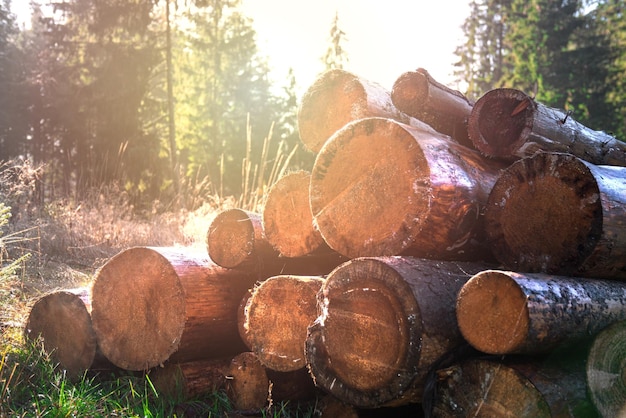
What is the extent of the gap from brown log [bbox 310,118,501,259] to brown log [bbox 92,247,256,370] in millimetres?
830

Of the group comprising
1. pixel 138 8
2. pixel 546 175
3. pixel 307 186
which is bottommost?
pixel 307 186

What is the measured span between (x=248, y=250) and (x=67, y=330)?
1.25 metres

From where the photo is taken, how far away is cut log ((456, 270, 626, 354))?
1.96 meters

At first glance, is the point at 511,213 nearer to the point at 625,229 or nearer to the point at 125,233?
the point at 625,229

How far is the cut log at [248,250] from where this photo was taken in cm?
335

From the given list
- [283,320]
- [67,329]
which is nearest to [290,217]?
[283,320]

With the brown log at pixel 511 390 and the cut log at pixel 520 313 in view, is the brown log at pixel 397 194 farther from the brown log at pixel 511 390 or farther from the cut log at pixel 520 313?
the brown log at pixel 511 390

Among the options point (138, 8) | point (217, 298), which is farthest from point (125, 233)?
point (138, 8)

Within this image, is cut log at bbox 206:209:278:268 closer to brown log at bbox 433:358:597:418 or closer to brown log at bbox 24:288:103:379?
brown log at bbox 24:288:103:379

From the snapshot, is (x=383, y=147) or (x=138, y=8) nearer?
(x=383, y=147)

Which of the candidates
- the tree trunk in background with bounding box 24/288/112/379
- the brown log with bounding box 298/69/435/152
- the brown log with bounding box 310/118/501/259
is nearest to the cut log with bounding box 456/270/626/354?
the brown log with bounding box 310/118/501/259

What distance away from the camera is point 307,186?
3262 mm

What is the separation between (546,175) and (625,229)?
0.38 m

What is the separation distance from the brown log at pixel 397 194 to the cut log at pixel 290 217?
0.31 m
